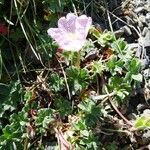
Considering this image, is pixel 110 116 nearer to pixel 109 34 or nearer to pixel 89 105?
pixel 89 105

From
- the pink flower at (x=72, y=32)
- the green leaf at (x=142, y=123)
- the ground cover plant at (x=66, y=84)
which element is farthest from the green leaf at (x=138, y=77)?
the pink flower at (x=72, y=32)

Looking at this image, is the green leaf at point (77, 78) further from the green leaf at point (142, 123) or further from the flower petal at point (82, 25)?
the green leaf at point (142, 123)

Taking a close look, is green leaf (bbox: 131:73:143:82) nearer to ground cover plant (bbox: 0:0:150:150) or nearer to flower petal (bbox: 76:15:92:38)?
ground cover plant (bbox: 0:0:150:150)

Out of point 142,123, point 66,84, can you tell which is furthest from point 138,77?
point 66,84

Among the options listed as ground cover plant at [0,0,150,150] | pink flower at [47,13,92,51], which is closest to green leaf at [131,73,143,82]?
ground cover plant at [0,0,150,150]

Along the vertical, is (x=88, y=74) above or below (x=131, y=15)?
below

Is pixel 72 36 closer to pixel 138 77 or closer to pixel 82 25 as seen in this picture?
pixel 82 25

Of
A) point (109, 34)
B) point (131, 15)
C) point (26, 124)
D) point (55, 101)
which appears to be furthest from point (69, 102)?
point (131, 15)

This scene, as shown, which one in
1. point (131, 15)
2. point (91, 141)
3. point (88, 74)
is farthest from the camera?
point (131, 15)
